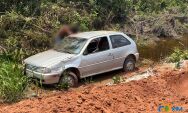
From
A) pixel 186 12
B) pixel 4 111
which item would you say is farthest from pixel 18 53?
pixel 186 12

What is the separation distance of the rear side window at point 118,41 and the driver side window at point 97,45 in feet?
1.02

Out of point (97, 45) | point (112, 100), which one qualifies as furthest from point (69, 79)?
point (112, 100)

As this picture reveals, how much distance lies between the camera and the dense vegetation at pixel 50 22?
38.4ft

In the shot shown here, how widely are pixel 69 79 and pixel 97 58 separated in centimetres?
136

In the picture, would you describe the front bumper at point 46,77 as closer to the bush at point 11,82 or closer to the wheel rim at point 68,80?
the wheel rim at point 68,80

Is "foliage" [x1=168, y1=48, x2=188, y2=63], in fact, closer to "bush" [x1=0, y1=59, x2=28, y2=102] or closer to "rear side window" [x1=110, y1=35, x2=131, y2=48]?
"rear side window" [x1=110, y1=35, x2=131, y2=48]

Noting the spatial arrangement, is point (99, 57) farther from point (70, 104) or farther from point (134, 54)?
point (70, 104)

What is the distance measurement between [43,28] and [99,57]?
5349 millimetres

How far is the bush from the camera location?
10.4m

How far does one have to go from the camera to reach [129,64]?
47.8 feet

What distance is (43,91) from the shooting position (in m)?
11.9

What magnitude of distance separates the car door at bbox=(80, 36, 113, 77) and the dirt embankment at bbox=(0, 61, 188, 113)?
245cm

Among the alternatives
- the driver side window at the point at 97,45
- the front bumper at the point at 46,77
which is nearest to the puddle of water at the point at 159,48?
the driver side window at the point at 97,45

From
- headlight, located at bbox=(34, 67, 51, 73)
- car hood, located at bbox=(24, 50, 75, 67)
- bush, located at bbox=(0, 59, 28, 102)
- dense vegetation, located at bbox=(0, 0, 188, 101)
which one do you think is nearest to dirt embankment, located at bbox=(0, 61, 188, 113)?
bush, located at bbox=(0, 59, 28, 102)
